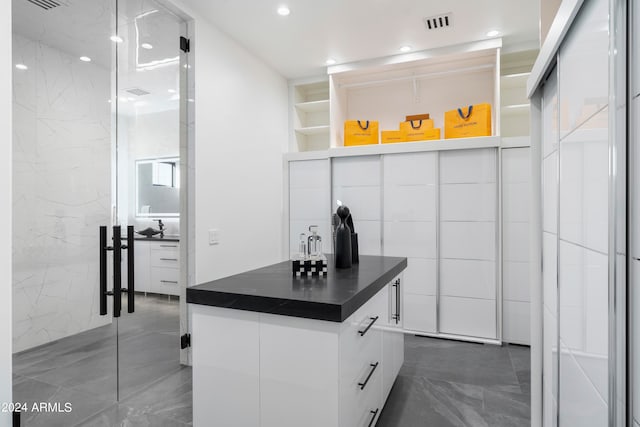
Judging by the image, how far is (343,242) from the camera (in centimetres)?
220

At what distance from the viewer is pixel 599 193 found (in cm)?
86

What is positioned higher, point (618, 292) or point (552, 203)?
point (552, 203)

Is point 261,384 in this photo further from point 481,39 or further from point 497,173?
point 481,39

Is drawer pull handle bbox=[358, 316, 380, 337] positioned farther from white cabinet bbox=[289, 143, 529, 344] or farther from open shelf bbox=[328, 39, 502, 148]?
open shelf bbox=[328, 39, 502, 148]

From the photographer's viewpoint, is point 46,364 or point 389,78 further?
point 389,78

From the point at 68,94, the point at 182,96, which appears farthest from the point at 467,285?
the point at 68,94

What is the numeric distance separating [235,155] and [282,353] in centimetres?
231

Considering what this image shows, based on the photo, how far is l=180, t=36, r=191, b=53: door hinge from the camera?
286 centimetres

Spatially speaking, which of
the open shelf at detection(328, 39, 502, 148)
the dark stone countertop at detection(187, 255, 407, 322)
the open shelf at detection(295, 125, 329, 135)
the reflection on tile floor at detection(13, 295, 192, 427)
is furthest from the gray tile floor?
the open shelf at detection(295, 125, 329, 135)

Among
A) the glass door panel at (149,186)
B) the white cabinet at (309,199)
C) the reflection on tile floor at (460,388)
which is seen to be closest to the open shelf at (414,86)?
the white cabinet at (309,199)

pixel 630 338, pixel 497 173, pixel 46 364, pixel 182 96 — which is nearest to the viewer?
pixel 630 338

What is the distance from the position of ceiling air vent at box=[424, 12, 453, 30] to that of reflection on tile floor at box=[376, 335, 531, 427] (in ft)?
9.62

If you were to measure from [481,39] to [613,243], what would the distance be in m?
3.30

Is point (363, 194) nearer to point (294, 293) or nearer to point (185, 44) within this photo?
point (185, 44)
